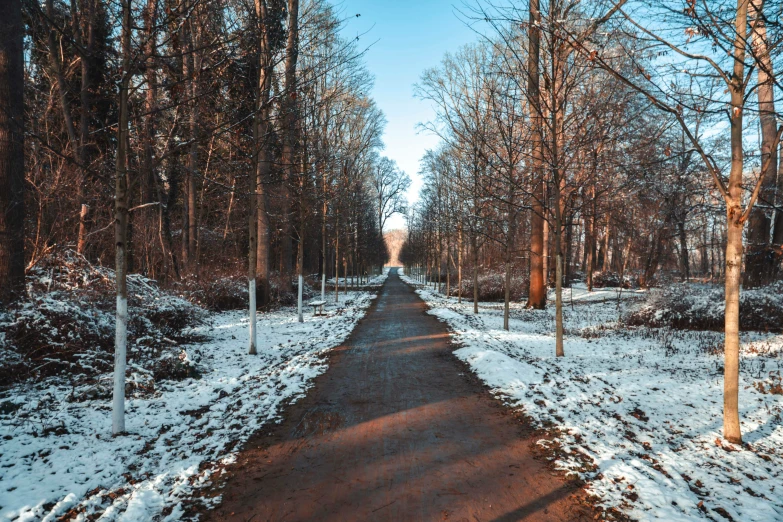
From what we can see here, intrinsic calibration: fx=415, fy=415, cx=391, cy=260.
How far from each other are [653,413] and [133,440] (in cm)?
620

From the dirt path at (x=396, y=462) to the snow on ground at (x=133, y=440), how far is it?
417 millimetres

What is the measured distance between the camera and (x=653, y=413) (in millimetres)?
5363

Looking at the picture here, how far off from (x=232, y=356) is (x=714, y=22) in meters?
8.86

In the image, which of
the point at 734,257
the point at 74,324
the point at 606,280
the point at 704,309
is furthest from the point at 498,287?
the point at 74,324

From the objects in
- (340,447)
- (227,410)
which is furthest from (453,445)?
(227,410)

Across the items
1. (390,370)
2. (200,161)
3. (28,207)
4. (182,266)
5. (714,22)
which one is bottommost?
(390,370)

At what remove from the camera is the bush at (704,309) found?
36.3 feet

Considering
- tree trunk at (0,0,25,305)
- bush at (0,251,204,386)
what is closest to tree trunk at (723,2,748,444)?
bush at (0,251,204,386)

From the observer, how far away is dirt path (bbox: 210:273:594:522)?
320 cm

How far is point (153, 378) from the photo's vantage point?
6027 mm

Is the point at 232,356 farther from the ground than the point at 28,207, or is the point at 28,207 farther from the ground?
the point at 28,207

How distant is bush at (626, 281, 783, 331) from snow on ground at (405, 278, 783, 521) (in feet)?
3.02

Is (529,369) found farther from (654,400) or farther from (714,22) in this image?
(714,22)

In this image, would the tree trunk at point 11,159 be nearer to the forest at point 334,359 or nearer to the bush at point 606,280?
the forest at point 334,359
